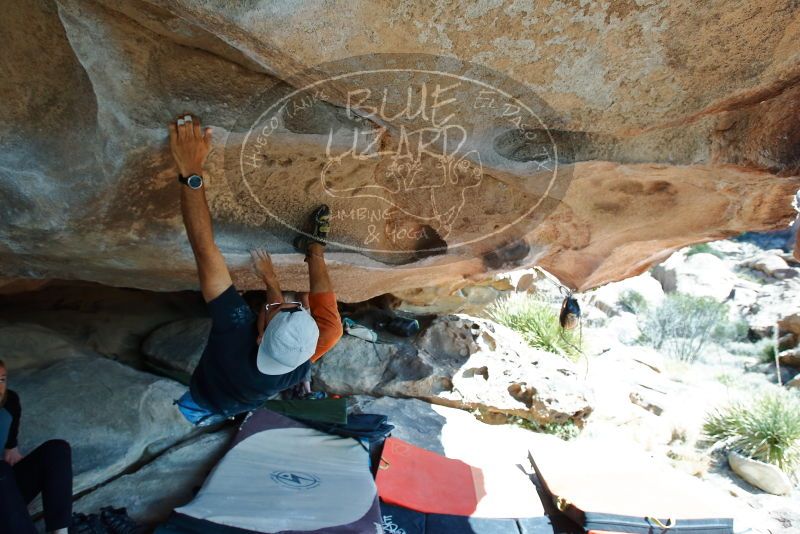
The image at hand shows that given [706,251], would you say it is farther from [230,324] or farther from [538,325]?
[230,324]

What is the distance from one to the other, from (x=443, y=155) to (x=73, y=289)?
11.5ft

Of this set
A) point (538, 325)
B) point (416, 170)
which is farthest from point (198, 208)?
point (538, 325)

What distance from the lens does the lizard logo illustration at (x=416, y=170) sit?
2.28 meters

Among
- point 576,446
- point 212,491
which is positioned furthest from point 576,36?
point 576,446

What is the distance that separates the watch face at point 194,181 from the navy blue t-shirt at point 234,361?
1.26ft

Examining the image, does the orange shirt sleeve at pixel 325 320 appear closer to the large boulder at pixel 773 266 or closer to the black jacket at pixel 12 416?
the black jacket at pixel 12 416

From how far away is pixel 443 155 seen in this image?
248 cm

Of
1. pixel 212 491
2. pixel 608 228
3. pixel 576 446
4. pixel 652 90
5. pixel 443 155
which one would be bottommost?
pixel 576 446

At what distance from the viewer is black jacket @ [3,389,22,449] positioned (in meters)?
2.21

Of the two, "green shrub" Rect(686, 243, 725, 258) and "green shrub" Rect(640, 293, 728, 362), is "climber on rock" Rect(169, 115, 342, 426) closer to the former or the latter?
"green shrub" Rect(640, 293, 728, 362)

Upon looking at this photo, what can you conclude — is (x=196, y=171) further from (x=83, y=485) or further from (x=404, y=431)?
(x=404, y=431)

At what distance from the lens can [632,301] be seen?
1595cm

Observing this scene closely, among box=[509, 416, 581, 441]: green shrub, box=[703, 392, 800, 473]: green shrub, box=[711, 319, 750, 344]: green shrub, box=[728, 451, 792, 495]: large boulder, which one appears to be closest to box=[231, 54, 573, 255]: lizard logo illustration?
box=[509, 416, 581, 441]: green shrub

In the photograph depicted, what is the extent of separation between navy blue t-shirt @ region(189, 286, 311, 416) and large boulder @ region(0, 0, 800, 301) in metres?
0.67
